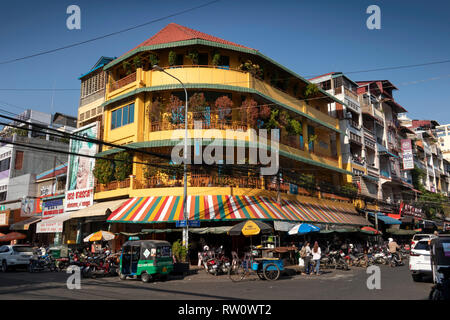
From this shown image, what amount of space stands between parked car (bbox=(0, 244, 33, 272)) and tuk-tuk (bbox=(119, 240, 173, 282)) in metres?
8.52

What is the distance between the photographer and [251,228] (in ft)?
63.1

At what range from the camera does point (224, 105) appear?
23500mm

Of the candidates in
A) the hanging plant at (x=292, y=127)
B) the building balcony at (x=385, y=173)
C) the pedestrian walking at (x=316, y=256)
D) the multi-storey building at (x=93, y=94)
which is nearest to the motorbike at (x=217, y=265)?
the pedestrian walking at (x=316, y=256)

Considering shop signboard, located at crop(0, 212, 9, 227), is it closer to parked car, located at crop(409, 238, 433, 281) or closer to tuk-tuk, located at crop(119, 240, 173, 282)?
tuk-tuk, located at crop(119, 240, 173, 282)

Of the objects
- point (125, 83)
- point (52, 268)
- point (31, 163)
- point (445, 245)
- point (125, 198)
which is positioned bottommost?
point (52, 268)

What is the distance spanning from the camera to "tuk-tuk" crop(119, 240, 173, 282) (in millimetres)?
15703

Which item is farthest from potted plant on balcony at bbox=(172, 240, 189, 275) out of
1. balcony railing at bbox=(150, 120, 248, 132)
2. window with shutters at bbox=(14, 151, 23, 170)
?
window with shutters at bbox=(14, 151, 23, 170)

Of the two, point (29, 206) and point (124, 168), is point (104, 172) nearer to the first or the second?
point (124, 168)

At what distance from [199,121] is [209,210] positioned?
5.91 m
